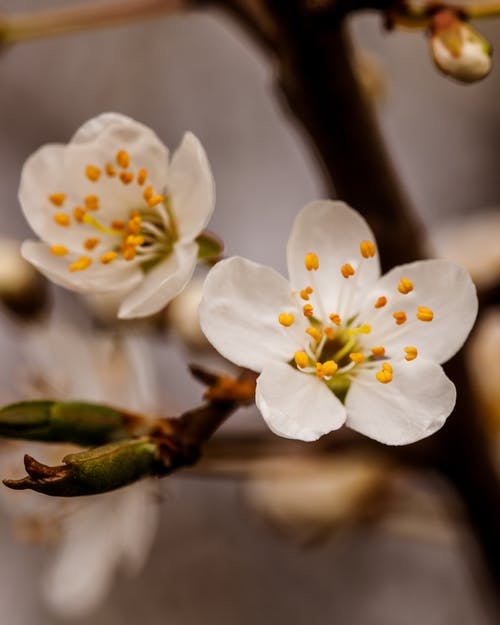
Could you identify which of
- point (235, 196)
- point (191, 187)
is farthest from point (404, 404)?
point (235, 196)

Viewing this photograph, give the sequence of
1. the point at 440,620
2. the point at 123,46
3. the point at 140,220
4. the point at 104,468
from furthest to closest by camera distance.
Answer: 1. the point at 123,46
2. the point at 440,620
3. the point at 140,220
4. the point at 104,468

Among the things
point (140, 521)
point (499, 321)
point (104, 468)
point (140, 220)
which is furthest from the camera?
point (499, 321)

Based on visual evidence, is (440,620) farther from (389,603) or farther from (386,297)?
(386,297)

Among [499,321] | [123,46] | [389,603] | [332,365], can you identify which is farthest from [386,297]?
[123,46]

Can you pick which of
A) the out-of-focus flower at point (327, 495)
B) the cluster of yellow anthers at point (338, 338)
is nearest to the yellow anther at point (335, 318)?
the cluster of yellow anthers at point (338, 338)

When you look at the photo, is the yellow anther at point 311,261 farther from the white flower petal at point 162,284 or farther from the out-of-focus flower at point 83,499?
the out-of-focus flower at point 83,499

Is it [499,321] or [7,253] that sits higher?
[7,253]

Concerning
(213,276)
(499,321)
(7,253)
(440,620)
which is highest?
(213,276)

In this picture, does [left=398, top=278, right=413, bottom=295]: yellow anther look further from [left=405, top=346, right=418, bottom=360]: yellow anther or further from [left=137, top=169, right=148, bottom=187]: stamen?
[left=137, top=169, right=148, bottom=187]: stamen
